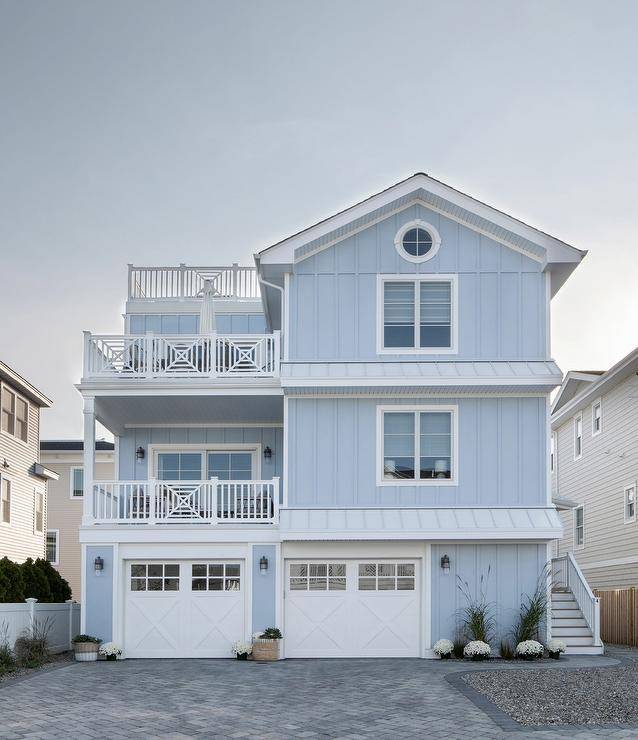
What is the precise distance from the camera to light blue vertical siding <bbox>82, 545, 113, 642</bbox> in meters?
19.5

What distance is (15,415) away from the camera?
29.9 meters

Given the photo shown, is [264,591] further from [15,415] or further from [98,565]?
[15,415]

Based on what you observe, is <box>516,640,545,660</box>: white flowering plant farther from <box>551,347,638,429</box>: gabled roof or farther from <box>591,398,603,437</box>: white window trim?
<box>591,398,603,437</box>: white window trim

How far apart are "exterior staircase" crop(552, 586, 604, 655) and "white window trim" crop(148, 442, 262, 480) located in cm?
747

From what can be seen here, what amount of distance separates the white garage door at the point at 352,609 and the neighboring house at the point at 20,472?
1247 centimetres

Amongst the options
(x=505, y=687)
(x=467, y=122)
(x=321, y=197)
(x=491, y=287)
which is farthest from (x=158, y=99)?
(x=505, y=687)

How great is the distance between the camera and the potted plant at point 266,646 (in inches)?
739

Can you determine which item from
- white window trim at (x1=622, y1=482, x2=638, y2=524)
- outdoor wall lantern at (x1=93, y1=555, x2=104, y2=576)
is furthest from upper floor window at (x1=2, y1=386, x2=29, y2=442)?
white window trim at (x1=622, y1=482, x2=638, y2=524)

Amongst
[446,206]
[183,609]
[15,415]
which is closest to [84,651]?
[183,609]

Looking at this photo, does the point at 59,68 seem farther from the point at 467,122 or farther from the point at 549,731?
the point at 549,731

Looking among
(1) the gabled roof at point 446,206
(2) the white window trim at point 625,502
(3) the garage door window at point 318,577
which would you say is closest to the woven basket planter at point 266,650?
(3) the garage door window at point 318,577

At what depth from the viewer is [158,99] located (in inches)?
861

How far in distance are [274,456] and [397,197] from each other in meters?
6.98

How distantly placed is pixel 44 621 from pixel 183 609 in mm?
3119
